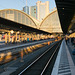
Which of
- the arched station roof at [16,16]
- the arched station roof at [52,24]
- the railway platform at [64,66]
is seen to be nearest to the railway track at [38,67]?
the railway platform at [64,66]

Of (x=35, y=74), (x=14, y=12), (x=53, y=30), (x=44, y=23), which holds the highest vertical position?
(x=14, y=12)

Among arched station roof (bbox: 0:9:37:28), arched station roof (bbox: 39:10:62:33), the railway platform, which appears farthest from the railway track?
arched station roof (bbox: 0:9:37:28)

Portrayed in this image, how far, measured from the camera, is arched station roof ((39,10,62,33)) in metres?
109

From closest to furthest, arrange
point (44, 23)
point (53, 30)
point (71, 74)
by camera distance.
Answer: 1. point (71, 74)
2. point (53, 30)
3. point (44, 23)

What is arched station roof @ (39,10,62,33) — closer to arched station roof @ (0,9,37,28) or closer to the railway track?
arched station roof @ (0,9,37,28)

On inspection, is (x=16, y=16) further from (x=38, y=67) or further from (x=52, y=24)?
(x=38, y=67)

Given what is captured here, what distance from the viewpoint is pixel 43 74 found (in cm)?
1034

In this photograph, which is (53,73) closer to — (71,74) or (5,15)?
(71,74)

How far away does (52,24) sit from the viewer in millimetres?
110688

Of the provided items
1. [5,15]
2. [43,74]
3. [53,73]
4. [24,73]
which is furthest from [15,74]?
[5,15]

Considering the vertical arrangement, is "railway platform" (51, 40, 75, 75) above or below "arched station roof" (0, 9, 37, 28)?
below

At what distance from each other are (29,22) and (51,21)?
21.0m

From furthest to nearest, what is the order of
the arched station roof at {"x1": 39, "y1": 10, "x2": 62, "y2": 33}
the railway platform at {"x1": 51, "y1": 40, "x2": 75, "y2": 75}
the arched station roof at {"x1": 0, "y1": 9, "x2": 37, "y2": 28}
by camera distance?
the arched station roof at {"x1": 39, "y1": 10, "x2": 62, "y2": 33}, the arched station roof at {"x1": 0, "y1": 9, "x2": 37, "y2": 28}, the railway platform at {"x1": 51, "y1": 40, "x2": 75, "y2": 75}

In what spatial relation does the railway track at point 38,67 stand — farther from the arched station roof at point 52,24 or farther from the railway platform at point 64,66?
the arched station roof at point 52,24
